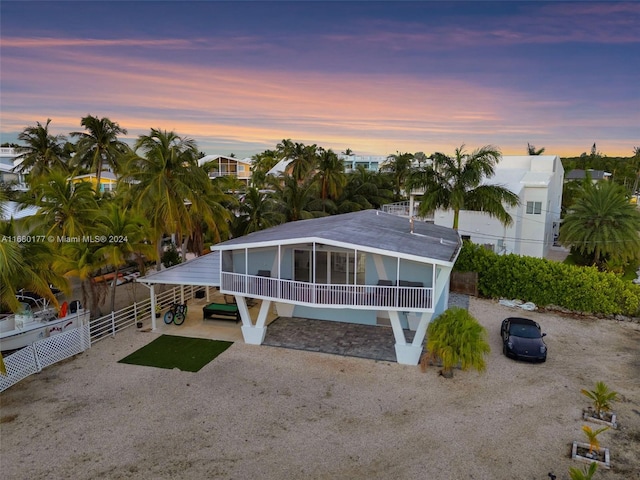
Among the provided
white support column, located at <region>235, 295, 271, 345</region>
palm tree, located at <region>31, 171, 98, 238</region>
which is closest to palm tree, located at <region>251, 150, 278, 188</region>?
palm tree, located at <region>31, 171, 98, 238</region>

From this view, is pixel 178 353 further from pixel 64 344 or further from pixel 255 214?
pixel 255 214

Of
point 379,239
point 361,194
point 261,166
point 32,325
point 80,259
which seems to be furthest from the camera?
point 261,166

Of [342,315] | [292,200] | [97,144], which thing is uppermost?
[97,144]

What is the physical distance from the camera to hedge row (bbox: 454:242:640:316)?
19.8 m

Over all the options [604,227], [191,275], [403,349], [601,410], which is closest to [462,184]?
[604,227]

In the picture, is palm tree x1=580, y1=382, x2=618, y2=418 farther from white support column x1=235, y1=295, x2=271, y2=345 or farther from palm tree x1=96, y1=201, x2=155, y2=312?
palm tree x1=96, y1=201, x2=155, y2=312

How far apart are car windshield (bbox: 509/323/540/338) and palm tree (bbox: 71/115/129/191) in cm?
3029

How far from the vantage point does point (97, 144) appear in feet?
112

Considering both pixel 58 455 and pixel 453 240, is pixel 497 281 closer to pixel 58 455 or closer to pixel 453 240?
pixel 453 240

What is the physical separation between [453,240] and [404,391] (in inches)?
326

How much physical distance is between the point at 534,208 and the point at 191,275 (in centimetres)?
2396

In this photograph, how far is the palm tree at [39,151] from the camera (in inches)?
1380

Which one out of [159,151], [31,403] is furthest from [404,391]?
[159,151]

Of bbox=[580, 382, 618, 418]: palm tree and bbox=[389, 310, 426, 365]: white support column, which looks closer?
bbox=[580, 382, 618, 418]: palm tree
